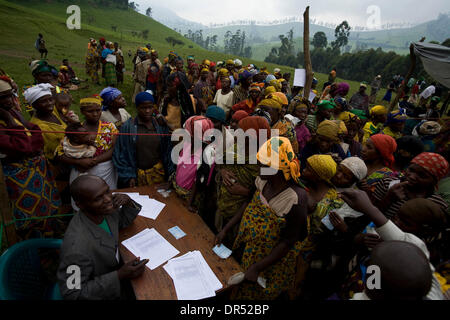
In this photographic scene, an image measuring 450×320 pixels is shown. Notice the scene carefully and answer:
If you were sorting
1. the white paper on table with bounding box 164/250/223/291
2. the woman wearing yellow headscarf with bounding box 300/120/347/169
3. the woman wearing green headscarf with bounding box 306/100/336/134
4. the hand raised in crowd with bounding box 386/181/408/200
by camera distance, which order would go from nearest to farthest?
the white paper on table with bounding box 164/250/223/291
the hand raised in crowd with bounding box 386/181/408/200
the woman wearing yellow headscarf with bounding box 300/120/347/169
the woman wearing green headscarf with bounding box 306/100/336/134

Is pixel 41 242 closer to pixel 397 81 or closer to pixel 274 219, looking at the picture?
pixel 274 219

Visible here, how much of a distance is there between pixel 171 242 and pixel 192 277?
428 mm

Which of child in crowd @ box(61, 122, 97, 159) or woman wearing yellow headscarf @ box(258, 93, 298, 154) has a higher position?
woman wearing yellow headscarf @ box(258, 93, 298, 154)

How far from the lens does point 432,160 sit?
1958mm

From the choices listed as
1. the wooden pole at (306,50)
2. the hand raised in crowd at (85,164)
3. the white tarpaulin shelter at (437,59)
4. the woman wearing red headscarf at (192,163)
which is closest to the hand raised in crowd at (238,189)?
the woman wearing red headscarf at (192,163)

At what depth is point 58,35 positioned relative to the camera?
2706 cm

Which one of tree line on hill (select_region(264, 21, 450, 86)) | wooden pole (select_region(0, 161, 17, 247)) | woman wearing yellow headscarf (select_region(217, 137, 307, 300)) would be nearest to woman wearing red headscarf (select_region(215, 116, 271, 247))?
woman wearing yellow headscarf (select_region(217, 137, 307, 300))

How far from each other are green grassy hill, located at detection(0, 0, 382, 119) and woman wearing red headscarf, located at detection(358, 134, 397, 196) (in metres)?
8.29

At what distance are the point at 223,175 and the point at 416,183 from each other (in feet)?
5.88

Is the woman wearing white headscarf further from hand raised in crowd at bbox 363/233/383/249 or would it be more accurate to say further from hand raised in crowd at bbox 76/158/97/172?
hand raised in crowd at bbox 363/233/383/249

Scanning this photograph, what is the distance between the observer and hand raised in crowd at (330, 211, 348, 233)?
1.90 m

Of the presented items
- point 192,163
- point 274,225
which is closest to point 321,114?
point 192,163

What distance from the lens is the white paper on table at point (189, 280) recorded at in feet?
5.43
